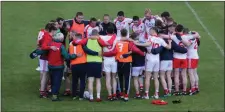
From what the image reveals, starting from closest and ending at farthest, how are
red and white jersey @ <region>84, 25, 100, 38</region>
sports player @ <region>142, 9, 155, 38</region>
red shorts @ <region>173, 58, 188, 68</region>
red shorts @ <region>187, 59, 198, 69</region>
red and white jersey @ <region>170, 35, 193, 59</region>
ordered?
red and white jersey @ <region>170, 35, 193, 59</region> < red shorts @ <region>173, 58, 188, 68</region> < red shorts @ <region>187, 59, 198, 69</region> < red and white jersey @ <region>84, 25, 100, 38</region> < sports player @ <region>142, 9, 155, 38</region>

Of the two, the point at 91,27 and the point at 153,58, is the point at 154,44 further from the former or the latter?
the point at 91,27

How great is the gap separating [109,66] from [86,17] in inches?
333

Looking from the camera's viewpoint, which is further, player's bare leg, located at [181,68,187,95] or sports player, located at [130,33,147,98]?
player's bare leg, located at [181,68,187,95]

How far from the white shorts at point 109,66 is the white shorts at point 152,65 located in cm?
83

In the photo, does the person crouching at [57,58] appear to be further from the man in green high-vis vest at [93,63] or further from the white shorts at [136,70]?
the white shorts at [136,70]

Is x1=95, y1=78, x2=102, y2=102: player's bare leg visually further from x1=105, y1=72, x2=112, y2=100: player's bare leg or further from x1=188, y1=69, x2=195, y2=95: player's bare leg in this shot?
x1=188, y1=69, x2=195, y2=95: player's bare leg

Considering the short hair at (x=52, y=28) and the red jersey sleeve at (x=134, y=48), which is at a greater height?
the short hair at (x=52, y=28)

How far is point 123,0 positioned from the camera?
26.1 metres

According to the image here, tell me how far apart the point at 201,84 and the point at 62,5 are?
30.4ft

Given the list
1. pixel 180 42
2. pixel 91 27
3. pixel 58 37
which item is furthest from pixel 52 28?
pixel 180 42

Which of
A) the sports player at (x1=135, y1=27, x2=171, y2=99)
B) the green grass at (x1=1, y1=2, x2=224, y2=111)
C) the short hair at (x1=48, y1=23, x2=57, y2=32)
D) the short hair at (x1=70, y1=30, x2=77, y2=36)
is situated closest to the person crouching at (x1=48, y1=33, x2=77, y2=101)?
the short hair at (x1=48, y1=23, x2=57, y2=32)

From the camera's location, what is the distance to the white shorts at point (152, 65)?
15.9m

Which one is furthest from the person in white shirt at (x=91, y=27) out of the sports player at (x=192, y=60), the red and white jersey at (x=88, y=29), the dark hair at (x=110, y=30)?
the sports player at (x=192, y=60)

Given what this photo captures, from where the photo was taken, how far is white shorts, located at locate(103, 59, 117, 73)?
15.7 m
